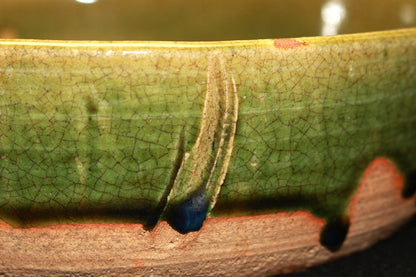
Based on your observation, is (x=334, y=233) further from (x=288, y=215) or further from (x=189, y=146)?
(x=189, y=146)

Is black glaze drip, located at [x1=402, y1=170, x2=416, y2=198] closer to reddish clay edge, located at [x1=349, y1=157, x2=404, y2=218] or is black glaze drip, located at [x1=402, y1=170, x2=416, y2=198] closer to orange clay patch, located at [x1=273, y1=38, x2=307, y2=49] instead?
reddish clay edge, located at [x1=349, y1=157, x2=404, y2=218]

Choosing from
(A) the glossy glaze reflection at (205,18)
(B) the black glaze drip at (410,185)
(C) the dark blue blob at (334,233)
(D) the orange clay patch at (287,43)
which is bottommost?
(C) the dark blue blob at (334,233)

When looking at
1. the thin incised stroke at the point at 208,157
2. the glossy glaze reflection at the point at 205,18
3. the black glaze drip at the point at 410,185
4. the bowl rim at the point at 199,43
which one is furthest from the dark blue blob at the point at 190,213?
the glossy glaze reflection at the point at 205,18

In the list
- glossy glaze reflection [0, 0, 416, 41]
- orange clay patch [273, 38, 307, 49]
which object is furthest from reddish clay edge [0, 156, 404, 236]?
glossy glaze reflection [0, 0, 416, 41]

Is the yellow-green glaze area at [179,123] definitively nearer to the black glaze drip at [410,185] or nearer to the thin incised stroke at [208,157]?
the thin incised stroke at [208,157]

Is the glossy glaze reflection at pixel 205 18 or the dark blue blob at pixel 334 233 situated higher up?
the glossy glaze reflection at pixel 205 18

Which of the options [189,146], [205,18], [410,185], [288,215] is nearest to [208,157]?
[189,146]

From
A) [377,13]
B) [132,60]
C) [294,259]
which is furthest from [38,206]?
[377,13]

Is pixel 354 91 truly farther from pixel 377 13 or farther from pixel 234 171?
pixel 377 13
